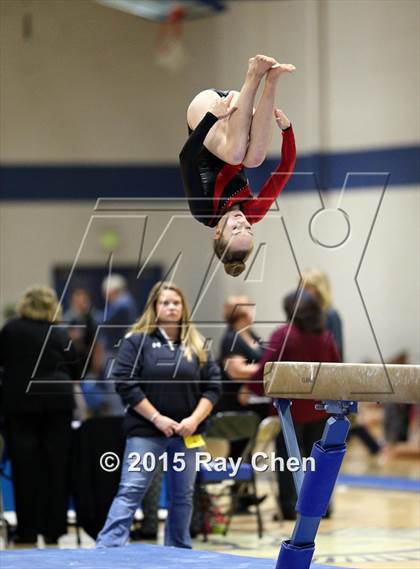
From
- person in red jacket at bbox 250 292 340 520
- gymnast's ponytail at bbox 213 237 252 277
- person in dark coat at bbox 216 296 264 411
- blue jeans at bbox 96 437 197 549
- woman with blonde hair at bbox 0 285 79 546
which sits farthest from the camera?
person in dark coat at bbox 216 296 264 411

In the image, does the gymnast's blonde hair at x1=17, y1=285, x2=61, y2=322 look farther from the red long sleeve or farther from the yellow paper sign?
the red long sleeve

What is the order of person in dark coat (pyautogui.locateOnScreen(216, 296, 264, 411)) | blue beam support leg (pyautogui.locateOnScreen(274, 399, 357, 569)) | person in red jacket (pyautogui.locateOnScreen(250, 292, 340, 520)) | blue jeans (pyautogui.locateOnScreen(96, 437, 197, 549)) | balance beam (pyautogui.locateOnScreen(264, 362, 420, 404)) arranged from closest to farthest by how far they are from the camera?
balance beam (pyautogui.locateOnScreen(264, 362, 420, 404)), blue beam support leg (pyautogui.locateOnScreen(274, 399, 357, 569)), blue jeans (pyautogui.locateOnScreen(96, 437, 197, 549)), person in red jacket (pyautogui.locateOnScreen(250, 292, 340, 520)), person in dark coat (pyautogui.locateOnScreen(216, 296, 264, 411))

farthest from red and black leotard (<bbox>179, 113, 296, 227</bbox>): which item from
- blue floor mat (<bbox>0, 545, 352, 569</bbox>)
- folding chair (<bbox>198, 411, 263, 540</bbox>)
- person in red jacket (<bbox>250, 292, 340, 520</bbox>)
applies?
folding chair (<bbox>198, 411, 263, 540</bbox>)

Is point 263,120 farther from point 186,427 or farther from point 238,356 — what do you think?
point 238,356

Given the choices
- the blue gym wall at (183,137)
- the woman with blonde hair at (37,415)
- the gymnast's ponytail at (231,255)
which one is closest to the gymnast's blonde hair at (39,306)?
the woman with blonde hair at (37,415)

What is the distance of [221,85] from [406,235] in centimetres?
302

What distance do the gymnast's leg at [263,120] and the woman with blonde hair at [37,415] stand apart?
2.61 m

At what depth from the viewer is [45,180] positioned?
589 inches

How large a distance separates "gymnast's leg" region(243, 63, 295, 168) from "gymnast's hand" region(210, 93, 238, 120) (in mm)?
140

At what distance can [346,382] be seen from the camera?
14.8ft

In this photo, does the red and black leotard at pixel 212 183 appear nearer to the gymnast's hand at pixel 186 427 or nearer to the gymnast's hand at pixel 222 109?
the gymnast's hand at pixel 222 109

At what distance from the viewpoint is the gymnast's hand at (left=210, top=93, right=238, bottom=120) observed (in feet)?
16.4

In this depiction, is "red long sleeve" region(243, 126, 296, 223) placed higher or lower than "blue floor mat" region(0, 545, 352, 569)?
higher

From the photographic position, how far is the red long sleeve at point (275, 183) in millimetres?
5430
